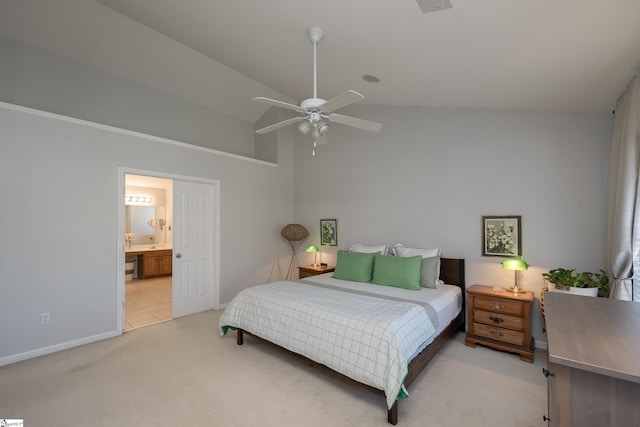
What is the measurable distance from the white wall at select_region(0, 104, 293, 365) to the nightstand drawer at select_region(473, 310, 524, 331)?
4.43 meters

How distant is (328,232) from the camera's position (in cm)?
546

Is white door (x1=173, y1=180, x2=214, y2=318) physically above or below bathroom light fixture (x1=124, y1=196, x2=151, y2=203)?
below

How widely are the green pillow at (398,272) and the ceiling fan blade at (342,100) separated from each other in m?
2.10

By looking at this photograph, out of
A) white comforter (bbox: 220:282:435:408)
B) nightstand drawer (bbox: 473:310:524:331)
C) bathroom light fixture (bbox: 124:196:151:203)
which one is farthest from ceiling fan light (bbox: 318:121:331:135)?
bathroom light fixture (bbox: 124:196:151:203)

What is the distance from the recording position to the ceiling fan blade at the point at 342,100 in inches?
91.6

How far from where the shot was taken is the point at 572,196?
3275 millimetres

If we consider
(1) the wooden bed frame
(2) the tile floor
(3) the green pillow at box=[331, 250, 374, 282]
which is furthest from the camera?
(2) the tile floor

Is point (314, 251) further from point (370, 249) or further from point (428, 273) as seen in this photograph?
point (428, 273)

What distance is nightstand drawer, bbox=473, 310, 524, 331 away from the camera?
312 cm

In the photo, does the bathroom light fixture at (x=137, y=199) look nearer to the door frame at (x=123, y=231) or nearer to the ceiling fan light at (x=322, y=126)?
the door frame at (x=123, y=231)

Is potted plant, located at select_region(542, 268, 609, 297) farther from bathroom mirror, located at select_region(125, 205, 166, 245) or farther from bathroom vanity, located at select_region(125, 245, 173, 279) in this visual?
bathroom mirror, located at select_region(125, 205, 166, 245)

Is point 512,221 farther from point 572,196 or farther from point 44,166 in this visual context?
point 44,166

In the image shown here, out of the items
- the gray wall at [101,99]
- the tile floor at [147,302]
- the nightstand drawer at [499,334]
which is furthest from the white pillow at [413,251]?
the gray wall at [101,99]

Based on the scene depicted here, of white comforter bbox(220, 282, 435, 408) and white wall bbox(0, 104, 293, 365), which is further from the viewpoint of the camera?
white wall bbox(0, 104, 293, 365)
